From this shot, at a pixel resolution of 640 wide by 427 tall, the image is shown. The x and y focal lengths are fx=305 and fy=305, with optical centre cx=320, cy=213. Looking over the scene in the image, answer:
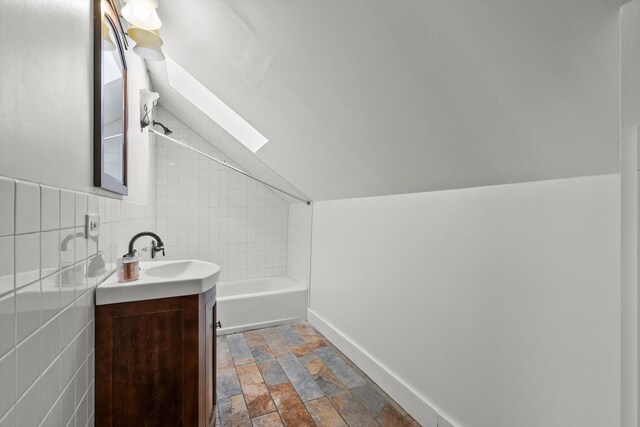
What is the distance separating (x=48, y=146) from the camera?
760mm

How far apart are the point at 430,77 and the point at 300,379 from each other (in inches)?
78.5

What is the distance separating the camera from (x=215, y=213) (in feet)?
11.5

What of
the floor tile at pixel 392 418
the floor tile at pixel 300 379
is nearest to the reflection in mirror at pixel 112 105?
the floor tile at pixel 300 379

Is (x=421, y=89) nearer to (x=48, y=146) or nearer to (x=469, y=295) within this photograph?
(x=469, y=295)

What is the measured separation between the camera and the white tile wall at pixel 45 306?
58cm

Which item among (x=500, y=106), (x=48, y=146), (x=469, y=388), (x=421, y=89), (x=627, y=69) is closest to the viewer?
(x=627, y=69)

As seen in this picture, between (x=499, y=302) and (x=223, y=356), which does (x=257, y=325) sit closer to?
(x=223, y=356)

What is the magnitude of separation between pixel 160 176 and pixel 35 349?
2.90m

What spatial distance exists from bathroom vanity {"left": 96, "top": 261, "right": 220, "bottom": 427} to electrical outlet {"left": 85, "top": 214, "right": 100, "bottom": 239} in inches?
8.3

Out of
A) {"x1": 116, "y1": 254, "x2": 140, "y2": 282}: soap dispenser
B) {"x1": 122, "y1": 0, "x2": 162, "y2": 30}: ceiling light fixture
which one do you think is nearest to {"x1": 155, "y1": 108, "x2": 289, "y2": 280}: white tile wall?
{"x1": 122, "y1": 0, "x2": 162, "y2": 30}: ceiling light fixture

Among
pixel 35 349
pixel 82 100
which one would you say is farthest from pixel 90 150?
pixel 35 349

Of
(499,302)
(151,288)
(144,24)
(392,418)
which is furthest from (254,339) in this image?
(144,24)

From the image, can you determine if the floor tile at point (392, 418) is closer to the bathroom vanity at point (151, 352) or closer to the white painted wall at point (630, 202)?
the bathroom vanity at point (151, 352)

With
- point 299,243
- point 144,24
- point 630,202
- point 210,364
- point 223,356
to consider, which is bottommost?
point 223,356
